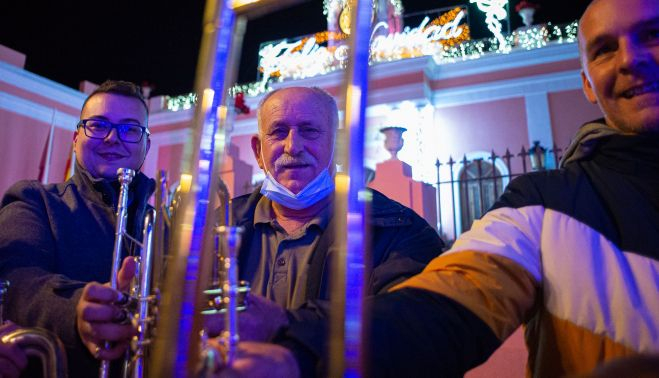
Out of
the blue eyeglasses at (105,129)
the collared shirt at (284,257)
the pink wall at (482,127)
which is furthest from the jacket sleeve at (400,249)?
the pink wall at (482,127)

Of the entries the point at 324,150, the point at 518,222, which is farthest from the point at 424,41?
the point at 518,222

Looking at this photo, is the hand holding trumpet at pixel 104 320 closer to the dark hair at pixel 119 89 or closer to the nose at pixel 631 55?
the dark hair at pixel 119 89

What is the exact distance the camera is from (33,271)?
1368mm

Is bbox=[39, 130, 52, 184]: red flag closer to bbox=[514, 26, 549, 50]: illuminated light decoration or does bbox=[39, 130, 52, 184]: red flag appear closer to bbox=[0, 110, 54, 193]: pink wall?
bbox=[0, 110, 54, 193]: pink wall

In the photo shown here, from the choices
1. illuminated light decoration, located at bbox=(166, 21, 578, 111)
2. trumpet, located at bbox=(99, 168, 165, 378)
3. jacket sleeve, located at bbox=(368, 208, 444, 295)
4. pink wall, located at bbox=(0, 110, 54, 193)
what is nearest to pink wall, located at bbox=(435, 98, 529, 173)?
illuminated light decoration, located at bbox=(166, 21, 578, 111)

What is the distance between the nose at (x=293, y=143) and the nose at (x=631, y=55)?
118 centimetres

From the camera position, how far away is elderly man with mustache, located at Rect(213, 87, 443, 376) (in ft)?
5.16

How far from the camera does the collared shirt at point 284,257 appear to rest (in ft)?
5.40

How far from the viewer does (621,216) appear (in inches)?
42.6

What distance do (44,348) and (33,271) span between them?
1.17ft

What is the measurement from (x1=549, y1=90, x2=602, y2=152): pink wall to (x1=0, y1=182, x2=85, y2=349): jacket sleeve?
966 cm

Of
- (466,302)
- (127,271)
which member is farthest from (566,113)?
(127,271)

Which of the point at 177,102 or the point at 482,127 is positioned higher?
the point at 177,102

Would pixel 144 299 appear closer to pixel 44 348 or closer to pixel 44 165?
pixel 44 348
